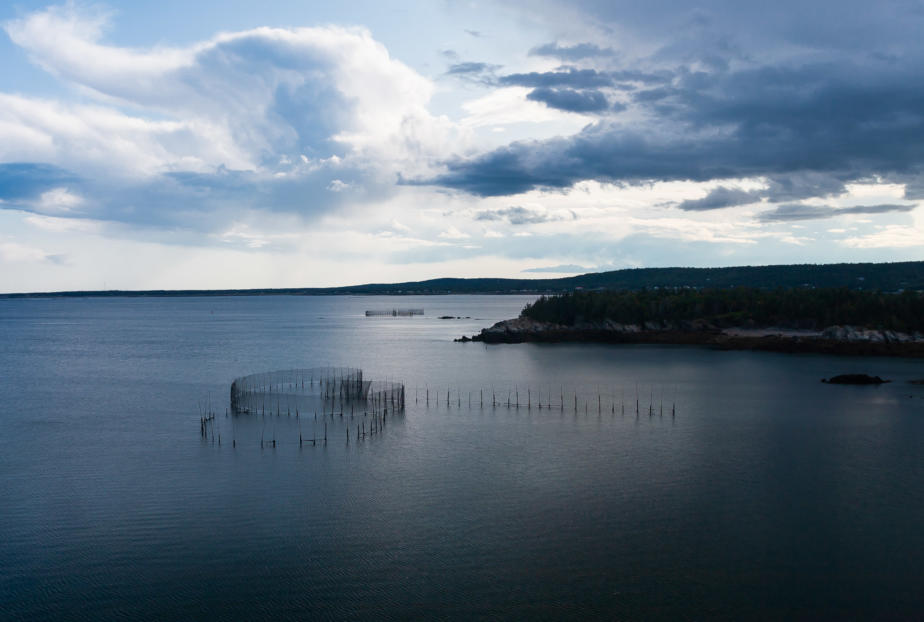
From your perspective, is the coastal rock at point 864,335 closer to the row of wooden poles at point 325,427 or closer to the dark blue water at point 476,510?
the dark blue water at point 476,510

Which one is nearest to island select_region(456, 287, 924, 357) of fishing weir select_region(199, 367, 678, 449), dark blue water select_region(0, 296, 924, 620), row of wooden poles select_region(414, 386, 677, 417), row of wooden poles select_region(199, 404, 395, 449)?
dark blue water select_region(0, 296, 924, 620)

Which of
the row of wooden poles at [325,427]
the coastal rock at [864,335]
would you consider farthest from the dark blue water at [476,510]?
the coastal rock at [864,335]

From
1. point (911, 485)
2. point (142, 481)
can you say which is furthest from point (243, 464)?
point (911, 485)

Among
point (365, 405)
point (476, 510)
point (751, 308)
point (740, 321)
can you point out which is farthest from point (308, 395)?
point (751, 308)

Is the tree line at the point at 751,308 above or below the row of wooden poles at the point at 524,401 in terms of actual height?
above

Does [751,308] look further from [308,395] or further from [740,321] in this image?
[308,395]

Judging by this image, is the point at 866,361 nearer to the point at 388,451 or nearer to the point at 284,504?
the point at 388,451
